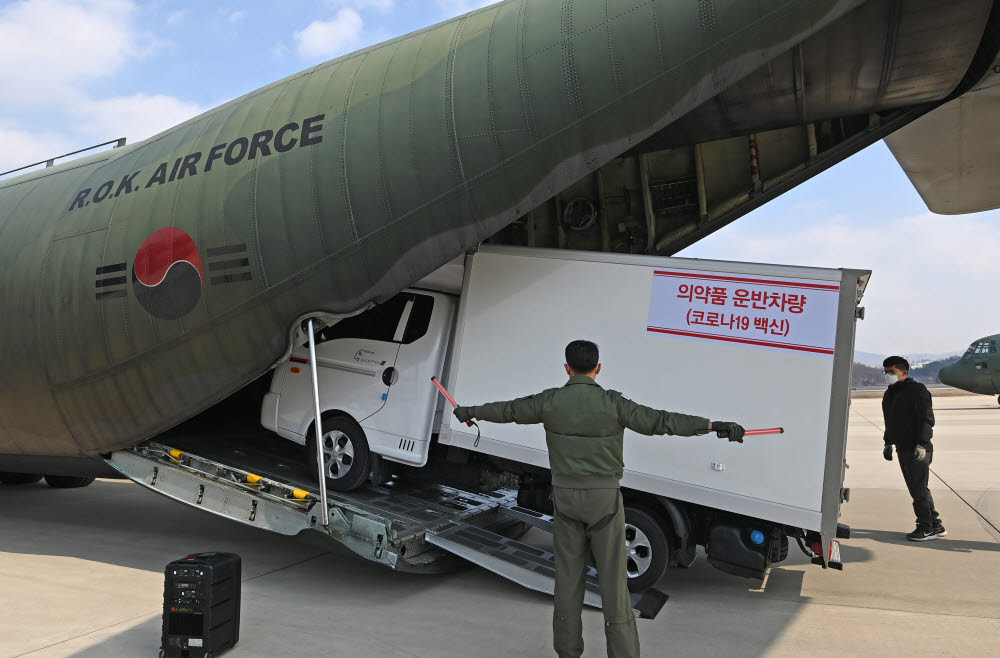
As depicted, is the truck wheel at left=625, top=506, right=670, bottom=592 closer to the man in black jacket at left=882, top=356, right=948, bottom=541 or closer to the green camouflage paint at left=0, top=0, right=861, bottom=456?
the green camouflage paint at left=0, top=0, right=861, bottom=456

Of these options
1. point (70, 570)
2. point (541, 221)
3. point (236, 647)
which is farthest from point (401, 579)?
point (541, 221)

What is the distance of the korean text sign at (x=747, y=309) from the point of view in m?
5.46

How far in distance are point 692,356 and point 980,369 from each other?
29.1 meters

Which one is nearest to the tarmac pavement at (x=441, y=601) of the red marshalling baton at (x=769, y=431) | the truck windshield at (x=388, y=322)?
the red marshalling baton at (x=769, y=431)

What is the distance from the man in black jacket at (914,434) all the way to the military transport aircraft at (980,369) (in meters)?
24.9

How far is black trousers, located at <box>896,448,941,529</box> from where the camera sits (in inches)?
313

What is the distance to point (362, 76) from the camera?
6.49m

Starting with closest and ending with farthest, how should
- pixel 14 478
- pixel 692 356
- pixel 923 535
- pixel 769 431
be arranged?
1. pixel 769 431
2. pixel 692 356
3. pixel 923 535
4. pixel 14 478

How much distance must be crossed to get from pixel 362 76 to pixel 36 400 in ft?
16.8

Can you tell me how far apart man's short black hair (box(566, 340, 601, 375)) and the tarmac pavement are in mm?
1979

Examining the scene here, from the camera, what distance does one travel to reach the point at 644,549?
5.97 m

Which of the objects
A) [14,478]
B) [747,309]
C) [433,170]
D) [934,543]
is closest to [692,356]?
[747,309]

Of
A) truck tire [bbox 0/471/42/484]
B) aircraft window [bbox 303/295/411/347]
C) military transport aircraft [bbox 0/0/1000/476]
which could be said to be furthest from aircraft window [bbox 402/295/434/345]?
truck tire [bbox 0/471/42/484]

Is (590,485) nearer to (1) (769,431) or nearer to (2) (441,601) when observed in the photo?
(1) (769,431)
